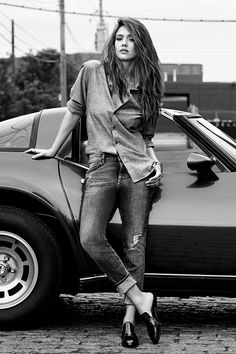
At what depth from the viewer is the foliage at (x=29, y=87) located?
43925 mm

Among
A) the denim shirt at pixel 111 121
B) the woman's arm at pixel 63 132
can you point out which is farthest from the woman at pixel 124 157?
the woman's arm at pixel 63 132

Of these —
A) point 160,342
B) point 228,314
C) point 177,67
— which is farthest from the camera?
point 177,67

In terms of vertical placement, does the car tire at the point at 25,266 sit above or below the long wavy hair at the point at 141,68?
below


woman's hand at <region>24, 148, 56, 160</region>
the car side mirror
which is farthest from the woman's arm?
the car side mirror

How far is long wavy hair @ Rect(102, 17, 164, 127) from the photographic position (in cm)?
480

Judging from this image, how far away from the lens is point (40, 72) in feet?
246

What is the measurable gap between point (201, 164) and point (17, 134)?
1.19 meters

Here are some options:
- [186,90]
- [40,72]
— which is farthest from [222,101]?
[40,72]

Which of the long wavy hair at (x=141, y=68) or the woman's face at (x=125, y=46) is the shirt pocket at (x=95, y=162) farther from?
the woman's face at (x=125, y=46)

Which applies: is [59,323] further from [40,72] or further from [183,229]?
[40,72]

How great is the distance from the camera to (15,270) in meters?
5.04

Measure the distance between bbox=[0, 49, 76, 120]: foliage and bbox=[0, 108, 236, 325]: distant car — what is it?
38178 mm

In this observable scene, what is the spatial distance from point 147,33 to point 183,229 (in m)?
1.16

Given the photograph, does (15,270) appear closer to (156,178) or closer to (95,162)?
(95,162)
